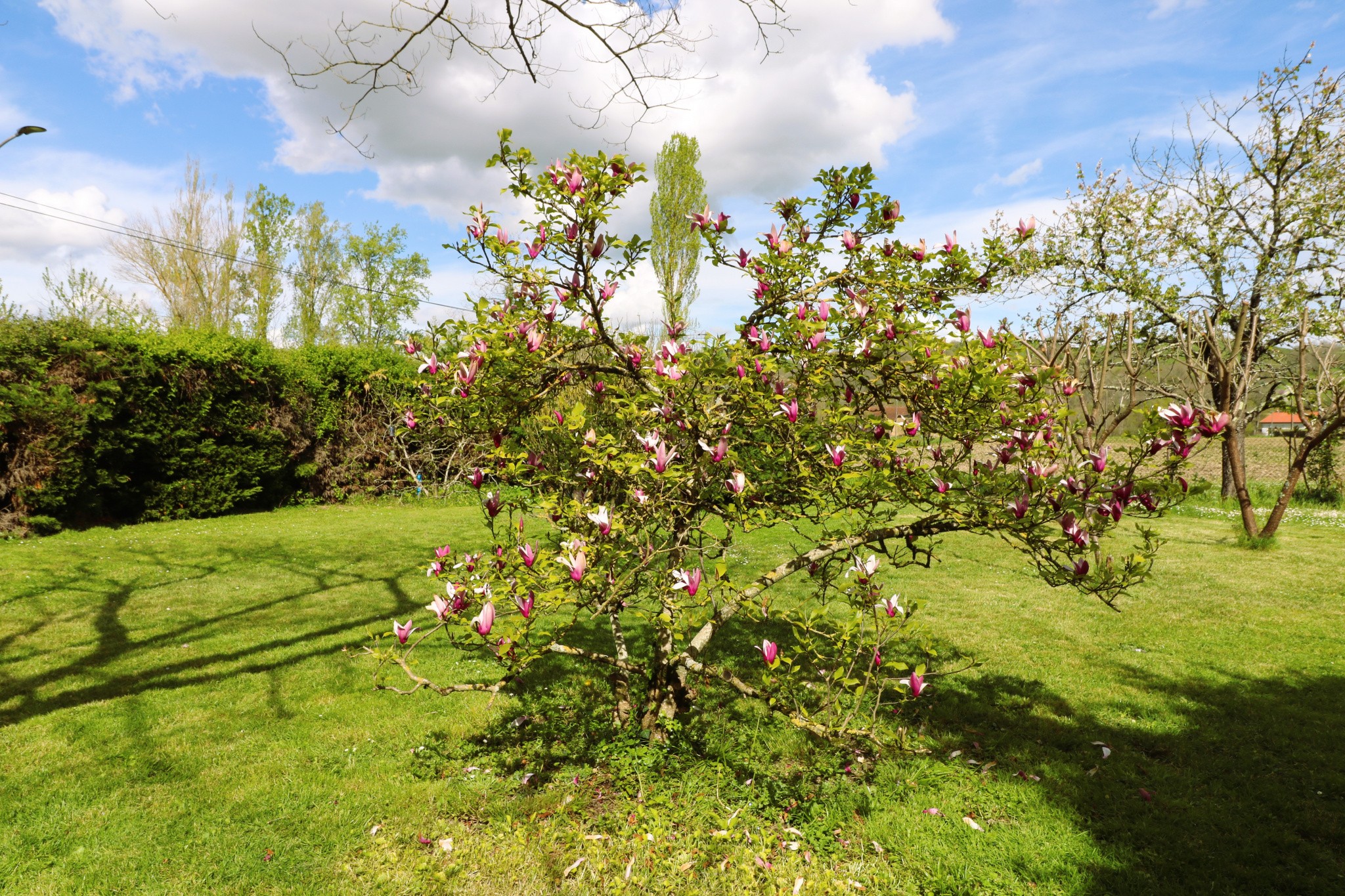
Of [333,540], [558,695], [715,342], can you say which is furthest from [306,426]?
[715,342]

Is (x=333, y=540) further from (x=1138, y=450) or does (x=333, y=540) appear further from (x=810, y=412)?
(x=1138, y=450)

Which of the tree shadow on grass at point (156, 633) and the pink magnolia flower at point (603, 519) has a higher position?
the pink magnolia flower at point (603, 519)

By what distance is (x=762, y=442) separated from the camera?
3373 mm

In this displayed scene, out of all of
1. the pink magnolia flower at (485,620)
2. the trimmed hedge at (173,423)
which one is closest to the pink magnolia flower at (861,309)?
the pink magnolia flower at (485,620)

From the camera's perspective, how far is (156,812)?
11.0ft

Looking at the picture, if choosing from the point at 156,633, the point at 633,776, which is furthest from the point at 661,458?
the point at 156,633

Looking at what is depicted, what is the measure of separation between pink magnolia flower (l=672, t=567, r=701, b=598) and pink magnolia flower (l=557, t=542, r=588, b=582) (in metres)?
0.40

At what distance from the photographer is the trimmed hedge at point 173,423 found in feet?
32.2

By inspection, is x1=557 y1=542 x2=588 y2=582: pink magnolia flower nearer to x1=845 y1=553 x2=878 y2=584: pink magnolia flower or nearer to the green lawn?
x1=845 y1=553 x2=878 y2=584: pink magnolia flower

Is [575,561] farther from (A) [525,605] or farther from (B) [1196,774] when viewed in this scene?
(B) [1196,774]

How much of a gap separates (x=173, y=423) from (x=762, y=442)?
39.3 ft

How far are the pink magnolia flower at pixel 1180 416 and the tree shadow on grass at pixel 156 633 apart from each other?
20.0 ft

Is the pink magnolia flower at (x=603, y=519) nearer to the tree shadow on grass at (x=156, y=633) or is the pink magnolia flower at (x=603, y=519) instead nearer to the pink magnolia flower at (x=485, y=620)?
the pink magnolia flower at (x=485, y=620)

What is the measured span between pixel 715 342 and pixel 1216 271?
17.6m
